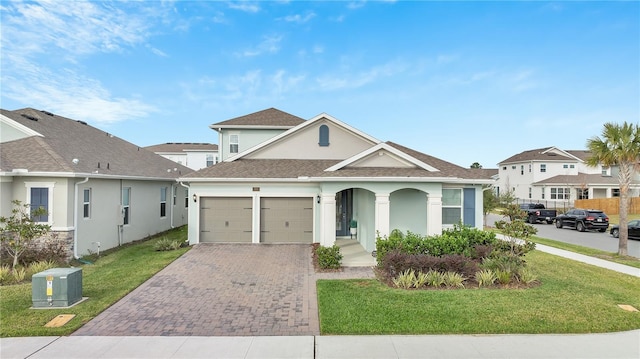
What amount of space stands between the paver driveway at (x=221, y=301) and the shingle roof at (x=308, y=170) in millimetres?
4071

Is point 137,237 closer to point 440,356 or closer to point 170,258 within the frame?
point 170,258

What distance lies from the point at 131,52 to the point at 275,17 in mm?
7936

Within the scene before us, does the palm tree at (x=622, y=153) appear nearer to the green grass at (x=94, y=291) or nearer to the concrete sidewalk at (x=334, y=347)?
the concrete sidewalk at (x=334, y=347)

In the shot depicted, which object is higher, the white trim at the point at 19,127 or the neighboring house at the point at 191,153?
the neighboring house at the point at 191,153

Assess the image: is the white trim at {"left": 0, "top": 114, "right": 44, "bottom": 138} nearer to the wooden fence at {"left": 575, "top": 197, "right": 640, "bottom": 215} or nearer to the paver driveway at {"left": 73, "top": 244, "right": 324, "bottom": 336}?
the paver driveway at {"left": 73, "top": 244, "right": 324, "bottom": 336}

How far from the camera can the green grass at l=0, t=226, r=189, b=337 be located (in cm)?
666

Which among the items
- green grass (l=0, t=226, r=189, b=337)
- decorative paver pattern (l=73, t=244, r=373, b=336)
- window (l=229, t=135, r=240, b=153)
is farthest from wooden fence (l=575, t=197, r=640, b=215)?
green grass (l=0, t=226, r=189, b=337)

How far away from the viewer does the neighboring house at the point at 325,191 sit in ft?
42.8

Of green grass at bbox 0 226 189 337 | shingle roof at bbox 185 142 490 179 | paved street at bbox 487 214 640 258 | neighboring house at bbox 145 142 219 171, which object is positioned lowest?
paved street at bbox 487 214 640 258

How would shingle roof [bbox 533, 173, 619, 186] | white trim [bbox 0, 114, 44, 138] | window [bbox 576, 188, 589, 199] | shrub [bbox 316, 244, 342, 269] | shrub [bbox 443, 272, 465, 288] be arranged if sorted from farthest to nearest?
window [bbox 576, 188, 589, 199] < shingle roof [bbox 533, 173, 619, 186] < white trim [bbox 0, 114, 44, 138] < shrub [bbox 316, 244, 342, 269] < shrub [bbox 443, 272, 465, 288]

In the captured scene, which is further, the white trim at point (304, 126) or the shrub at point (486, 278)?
the white trim at point (304, 126)

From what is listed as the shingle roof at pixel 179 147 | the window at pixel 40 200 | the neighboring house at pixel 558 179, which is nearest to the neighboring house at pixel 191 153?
the shingle roof at pixel 179 147

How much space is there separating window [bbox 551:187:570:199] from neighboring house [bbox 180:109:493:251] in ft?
112

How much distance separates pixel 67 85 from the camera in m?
17.9
